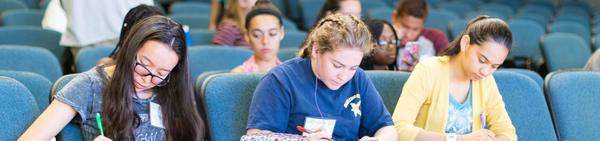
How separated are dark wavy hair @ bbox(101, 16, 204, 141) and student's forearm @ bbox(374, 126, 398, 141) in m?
0.49

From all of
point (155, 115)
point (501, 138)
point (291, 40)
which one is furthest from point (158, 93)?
point (291, 40)

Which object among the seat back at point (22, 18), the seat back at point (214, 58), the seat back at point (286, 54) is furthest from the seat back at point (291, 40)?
the seat back at point (22, 18)

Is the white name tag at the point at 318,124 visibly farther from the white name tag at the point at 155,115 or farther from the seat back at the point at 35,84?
the seat back at the point at 35,84

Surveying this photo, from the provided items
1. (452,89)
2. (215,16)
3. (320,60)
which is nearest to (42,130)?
(320,60)

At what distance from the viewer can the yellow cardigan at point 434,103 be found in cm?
248

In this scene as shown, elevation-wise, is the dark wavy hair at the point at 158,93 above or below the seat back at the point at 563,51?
above

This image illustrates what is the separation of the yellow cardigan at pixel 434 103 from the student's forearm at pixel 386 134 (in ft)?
0.30

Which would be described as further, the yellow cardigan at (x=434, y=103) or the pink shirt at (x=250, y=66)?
the pink shirt at (x=250, y=66)

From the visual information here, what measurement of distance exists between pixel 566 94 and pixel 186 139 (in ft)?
4.22

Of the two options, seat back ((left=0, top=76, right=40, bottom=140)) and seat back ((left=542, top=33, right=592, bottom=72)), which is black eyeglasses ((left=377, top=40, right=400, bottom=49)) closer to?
seat back ((left=0, top=76, right=40, bottom=140))

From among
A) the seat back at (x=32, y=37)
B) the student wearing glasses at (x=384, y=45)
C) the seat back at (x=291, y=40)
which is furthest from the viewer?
the seat back at (x=291, y=40)

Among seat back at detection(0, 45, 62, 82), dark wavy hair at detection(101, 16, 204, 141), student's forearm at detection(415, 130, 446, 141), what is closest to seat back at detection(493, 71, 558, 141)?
student's forearm at detection(415, 130, 446, 141)

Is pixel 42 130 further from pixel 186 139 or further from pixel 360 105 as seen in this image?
pixel 360 105

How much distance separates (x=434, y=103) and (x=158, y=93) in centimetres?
83
